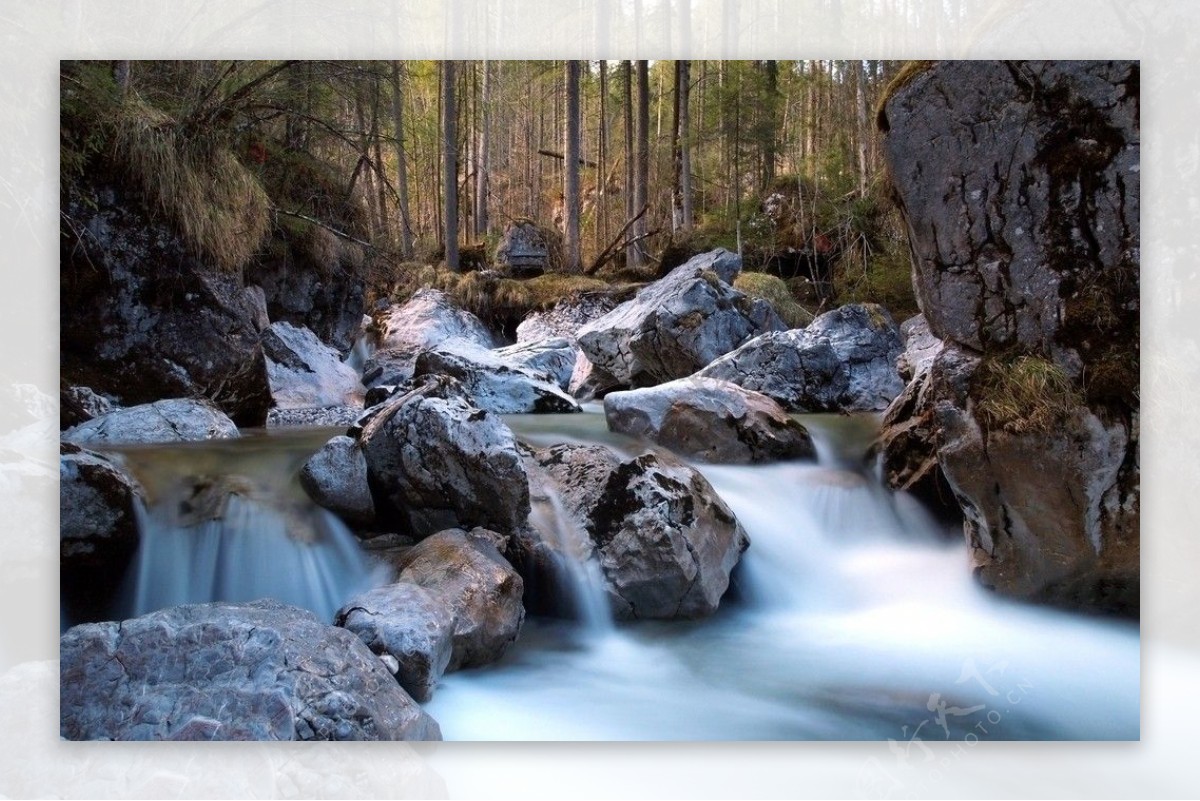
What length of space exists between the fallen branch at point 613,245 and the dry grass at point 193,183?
1.21 m

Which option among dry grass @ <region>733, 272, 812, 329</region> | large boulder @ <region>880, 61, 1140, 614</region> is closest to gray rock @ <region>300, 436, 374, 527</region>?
dry grass @ <region>733, 272, 812, 329</region>

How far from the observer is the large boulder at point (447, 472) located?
2951 mm

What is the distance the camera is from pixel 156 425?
308 centimetres

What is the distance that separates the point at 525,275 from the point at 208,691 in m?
1.64

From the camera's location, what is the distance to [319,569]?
280cm

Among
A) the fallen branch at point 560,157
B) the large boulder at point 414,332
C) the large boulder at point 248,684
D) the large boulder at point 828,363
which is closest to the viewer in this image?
the large boulder at point 248,684

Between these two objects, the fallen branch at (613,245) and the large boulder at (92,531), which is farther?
the fallen branch at (613,245)

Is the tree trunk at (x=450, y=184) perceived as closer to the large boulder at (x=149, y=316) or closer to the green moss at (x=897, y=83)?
the large boulder at (x=149, y=316)

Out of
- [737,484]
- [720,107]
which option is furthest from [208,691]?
[720,107]

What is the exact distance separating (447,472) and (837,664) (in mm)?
1368

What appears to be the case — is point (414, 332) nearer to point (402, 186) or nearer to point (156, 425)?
point (402, 186)

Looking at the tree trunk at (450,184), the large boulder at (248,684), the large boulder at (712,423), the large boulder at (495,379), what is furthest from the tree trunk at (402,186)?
the large boulder at (248,684)

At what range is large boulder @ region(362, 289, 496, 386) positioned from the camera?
3260mm

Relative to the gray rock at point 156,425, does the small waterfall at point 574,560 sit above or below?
below
